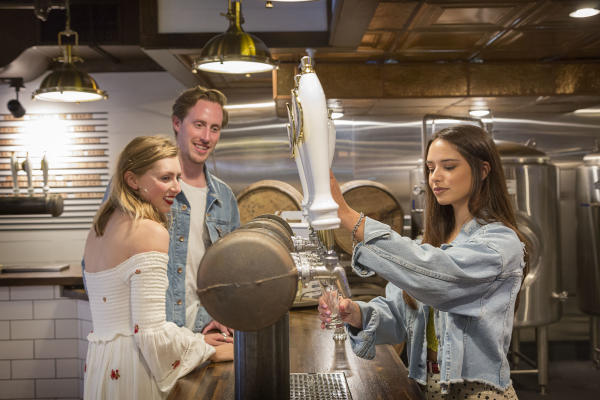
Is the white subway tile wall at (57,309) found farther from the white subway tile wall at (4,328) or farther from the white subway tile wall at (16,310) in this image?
the white subway tile wall at (4,328)

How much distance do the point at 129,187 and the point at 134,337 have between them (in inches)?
21.8

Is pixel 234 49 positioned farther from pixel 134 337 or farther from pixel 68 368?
pixel 68 368

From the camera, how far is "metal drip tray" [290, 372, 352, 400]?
1.69 metres

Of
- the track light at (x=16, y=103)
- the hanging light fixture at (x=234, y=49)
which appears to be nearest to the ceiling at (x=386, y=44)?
the track light at (x=16, y=103)

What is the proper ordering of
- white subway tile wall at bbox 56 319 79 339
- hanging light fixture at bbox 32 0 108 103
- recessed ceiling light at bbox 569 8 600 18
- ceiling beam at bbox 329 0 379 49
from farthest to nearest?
white subway tile wall at bbox 56 319 79 339 < hanging light fixture at bbox 32 0 108 103 < recessed ceiling light at bbox 569 8 600 18 < ceiling beam at bbox 329 0 379 49

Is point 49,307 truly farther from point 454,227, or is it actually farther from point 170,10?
point 454,227

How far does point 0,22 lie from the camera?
5.16 meters

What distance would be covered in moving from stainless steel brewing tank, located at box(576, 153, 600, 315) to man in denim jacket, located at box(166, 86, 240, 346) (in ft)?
14.4

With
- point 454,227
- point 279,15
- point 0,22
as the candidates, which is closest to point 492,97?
point 279,15

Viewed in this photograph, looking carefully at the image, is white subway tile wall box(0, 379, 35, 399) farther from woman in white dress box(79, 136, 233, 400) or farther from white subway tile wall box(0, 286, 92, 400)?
woman in white dress box(79, 136, 233, 400)

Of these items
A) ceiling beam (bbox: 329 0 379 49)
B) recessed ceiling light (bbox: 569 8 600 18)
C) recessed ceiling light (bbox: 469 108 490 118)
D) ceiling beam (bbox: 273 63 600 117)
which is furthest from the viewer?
recessed ceiling light (bbox: 469 108 490 118)

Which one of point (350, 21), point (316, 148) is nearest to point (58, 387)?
point (350, 21)

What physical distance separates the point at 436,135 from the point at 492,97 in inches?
132

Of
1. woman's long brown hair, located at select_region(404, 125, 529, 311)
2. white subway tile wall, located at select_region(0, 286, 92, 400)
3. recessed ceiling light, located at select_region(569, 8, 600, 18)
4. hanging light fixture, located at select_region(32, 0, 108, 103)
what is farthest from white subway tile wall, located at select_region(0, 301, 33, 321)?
recessed ceiling light, located at select_region(569, 8, 600, 18)
